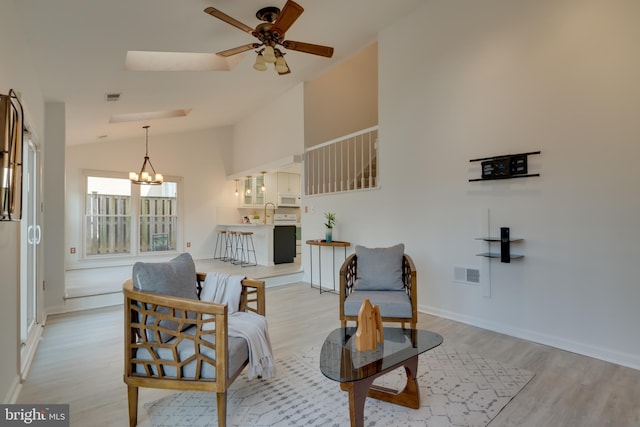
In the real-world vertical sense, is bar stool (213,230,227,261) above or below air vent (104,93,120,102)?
below

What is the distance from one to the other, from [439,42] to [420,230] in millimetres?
2327

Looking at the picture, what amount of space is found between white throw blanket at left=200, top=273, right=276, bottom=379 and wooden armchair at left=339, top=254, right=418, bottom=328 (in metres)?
0.99

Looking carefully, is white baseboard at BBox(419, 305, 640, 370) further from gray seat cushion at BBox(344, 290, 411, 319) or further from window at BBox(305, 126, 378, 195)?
window at BBox(305, 126, 378, 195)

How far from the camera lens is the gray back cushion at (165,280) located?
190cm

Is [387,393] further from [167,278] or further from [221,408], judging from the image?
[167,278]

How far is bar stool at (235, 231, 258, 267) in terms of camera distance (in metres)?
7.06

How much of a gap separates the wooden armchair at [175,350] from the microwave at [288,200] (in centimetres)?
630

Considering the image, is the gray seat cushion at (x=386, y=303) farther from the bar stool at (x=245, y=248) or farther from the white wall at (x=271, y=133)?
the bar stool at (x=245, y=248)

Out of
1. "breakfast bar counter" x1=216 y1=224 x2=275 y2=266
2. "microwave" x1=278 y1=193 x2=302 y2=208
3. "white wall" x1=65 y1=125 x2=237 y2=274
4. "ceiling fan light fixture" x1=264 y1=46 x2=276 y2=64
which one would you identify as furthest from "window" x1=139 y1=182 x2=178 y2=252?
"ceiling fan light fixture" x1=264 y1=46 x2=276 y2=64

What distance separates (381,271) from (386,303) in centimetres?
43

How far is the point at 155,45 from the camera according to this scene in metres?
3.02

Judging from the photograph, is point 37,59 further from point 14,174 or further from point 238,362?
point 238,362

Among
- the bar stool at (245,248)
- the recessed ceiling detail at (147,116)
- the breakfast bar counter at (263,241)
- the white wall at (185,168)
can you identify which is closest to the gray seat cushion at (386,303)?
the breakfast bar counter at (263,241)

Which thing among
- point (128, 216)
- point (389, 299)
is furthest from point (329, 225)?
point (128, 216)
